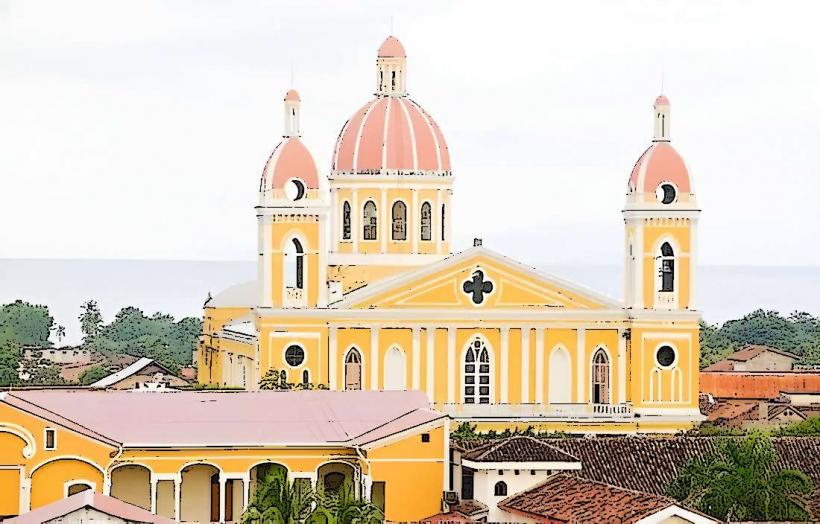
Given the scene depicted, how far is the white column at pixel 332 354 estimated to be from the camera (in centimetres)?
6869

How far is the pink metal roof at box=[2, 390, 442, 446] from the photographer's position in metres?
53.8

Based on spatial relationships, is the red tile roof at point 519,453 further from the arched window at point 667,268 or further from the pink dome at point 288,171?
the arched window at point 667,268

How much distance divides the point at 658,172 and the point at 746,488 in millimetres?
23355

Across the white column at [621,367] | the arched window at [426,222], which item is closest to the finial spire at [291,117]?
the arched window at [426,222]

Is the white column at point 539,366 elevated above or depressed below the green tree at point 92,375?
above

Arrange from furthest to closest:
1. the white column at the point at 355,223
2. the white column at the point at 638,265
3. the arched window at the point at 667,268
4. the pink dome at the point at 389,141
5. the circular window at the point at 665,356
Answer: the pink dome at the point at 389,141
the white column at the point at 355,223
the arched window at the point at 667,268
the white column at the point at 638,265
the circular window at the point at 665,356

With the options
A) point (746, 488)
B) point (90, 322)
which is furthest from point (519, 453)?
point (90, 322)

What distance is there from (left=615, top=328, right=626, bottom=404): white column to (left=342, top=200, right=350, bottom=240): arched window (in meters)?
7.86

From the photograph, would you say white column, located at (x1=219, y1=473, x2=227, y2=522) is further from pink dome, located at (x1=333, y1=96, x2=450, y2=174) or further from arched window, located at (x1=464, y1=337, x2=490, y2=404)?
pink dome, located at (x1=333, y1=96, x2=450, y2=174)

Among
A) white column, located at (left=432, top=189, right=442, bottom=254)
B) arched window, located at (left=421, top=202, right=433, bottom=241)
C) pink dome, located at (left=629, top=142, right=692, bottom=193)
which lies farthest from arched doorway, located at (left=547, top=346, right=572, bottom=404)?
arched window, located at (left=421, top=202, right=433, bottom=241)

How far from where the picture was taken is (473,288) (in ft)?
228

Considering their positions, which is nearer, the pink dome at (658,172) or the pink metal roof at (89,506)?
the pink metal roof at (89,506)

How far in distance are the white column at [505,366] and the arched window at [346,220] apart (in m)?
5.91

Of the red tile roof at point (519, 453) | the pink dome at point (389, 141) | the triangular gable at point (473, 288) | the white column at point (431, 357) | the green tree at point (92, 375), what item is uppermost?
the pink dome at point (389, 141)
